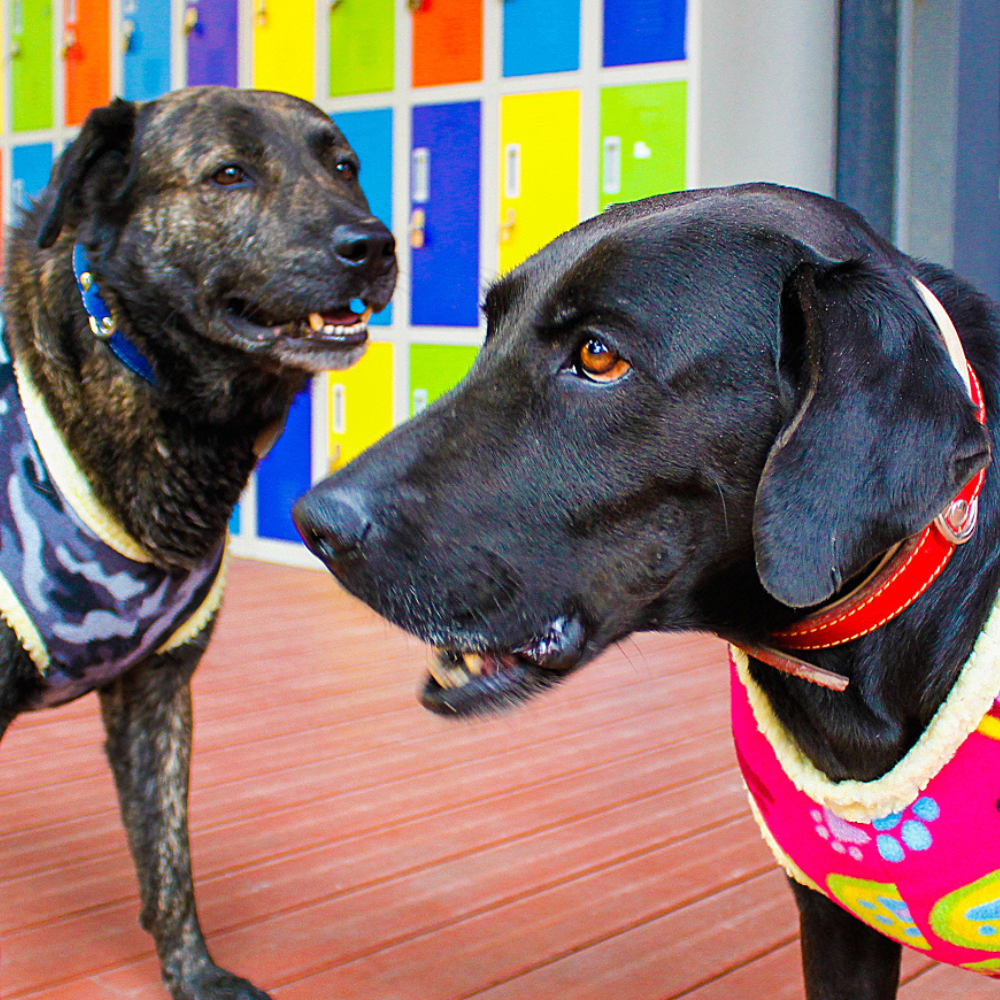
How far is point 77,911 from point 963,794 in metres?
1.36

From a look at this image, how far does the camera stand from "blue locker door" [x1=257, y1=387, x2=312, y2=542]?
4254 millimetres

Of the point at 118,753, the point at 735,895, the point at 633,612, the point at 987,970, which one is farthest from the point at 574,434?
the point at 735,895

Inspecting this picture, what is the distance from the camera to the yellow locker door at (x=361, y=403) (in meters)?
4.11

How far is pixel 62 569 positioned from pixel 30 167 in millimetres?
4156

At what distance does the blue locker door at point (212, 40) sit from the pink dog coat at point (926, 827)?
3.90 m

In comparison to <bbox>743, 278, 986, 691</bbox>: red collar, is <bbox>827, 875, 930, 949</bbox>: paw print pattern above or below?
below

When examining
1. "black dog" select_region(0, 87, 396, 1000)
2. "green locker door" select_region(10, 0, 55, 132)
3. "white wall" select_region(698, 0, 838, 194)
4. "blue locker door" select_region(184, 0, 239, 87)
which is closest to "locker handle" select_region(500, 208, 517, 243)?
"white wall" select_region(698, 0, 838, 194)

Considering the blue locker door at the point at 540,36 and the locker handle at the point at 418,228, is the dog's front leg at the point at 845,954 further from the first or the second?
the locker handle at the point at 418,228

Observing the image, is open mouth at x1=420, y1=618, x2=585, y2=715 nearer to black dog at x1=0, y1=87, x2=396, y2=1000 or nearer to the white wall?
black dog at x1=0, y1=87, x2=396, y2=1000

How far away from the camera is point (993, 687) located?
905 mm

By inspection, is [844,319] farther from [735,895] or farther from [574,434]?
[735,895]

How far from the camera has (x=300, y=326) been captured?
1605 millimetres

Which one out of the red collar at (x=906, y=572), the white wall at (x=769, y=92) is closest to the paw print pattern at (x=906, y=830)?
the red collar at (x=906, y=572)

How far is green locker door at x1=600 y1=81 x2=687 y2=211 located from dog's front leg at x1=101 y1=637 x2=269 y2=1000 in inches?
90.2
